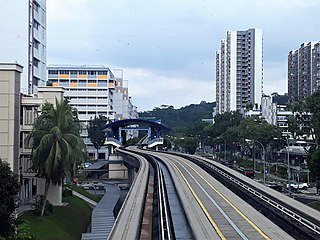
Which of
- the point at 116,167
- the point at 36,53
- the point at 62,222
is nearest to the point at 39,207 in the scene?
the point at 62,222

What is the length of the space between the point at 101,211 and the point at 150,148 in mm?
66212

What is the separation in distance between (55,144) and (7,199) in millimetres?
12938

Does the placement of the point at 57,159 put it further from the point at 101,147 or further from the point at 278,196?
the point at 101,147

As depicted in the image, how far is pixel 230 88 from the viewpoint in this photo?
512 ft

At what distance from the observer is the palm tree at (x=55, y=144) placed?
118 feet

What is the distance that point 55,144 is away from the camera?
36500mm

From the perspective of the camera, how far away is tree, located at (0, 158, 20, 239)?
22859 millimetres

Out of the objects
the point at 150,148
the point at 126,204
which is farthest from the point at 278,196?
the point at 150,148

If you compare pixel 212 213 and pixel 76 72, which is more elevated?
pixel 76 72

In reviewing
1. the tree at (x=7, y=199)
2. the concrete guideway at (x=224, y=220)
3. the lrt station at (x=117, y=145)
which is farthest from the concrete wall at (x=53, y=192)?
the lrt station at (x=117, y=145)

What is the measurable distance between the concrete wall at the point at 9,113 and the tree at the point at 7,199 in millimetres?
8878

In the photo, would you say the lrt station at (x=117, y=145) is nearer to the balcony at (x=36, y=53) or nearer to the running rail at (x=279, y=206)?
the balcony at (x=36, y=53)

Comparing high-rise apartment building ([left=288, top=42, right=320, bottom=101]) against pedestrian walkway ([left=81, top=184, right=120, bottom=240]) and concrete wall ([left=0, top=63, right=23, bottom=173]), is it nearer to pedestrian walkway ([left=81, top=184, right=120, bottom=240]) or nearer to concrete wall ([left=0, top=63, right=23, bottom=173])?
pedestrian walkway ([left=81, top=184, right=120, bottom=240])

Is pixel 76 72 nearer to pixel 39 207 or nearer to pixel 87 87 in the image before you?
pixel 87 87
